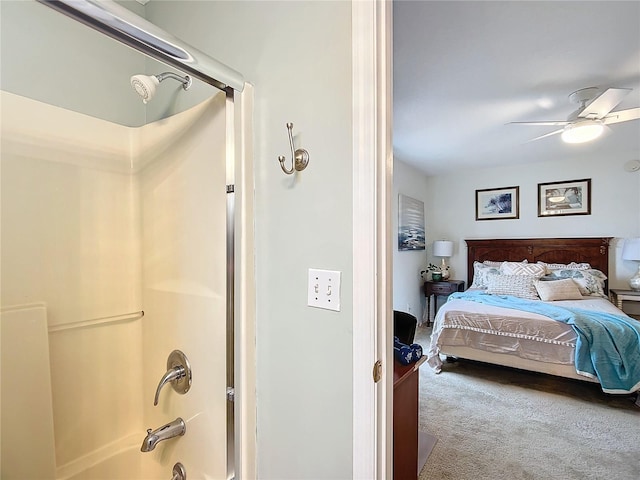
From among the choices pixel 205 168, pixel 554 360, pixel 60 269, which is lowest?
pixel 554 360

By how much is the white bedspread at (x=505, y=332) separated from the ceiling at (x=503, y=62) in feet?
5.93

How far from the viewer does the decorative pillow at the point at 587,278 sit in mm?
3799

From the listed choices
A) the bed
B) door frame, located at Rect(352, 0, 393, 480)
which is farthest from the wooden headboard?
door frame, located at Rect(352, 0, 393, 480)

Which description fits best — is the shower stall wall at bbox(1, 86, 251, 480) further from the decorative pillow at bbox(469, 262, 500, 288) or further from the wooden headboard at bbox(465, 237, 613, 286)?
the wooden headboard at bbox(465, 237, 613, 286)

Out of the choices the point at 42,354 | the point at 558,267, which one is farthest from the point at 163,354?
the point at 558,267

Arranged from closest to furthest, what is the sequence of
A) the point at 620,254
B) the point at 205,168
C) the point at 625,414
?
the point at 205,168
the point at 625,414
the point at 620,254

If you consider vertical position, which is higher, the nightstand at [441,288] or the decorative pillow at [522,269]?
the decorative pillow at [522,269]

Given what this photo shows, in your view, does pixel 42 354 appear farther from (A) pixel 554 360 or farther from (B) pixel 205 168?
(A) pixel 554 360

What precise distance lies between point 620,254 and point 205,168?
521cm

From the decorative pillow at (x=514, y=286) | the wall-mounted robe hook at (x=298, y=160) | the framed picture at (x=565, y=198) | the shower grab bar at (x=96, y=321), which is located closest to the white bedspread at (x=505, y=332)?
the decorative pillow at (x=514, y=286)

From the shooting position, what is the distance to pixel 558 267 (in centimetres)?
425

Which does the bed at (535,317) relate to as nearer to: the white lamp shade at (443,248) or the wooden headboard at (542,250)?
the wooden headboard at (542,250)

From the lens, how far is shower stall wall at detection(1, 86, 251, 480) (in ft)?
3.62

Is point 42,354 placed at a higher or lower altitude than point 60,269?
lower
